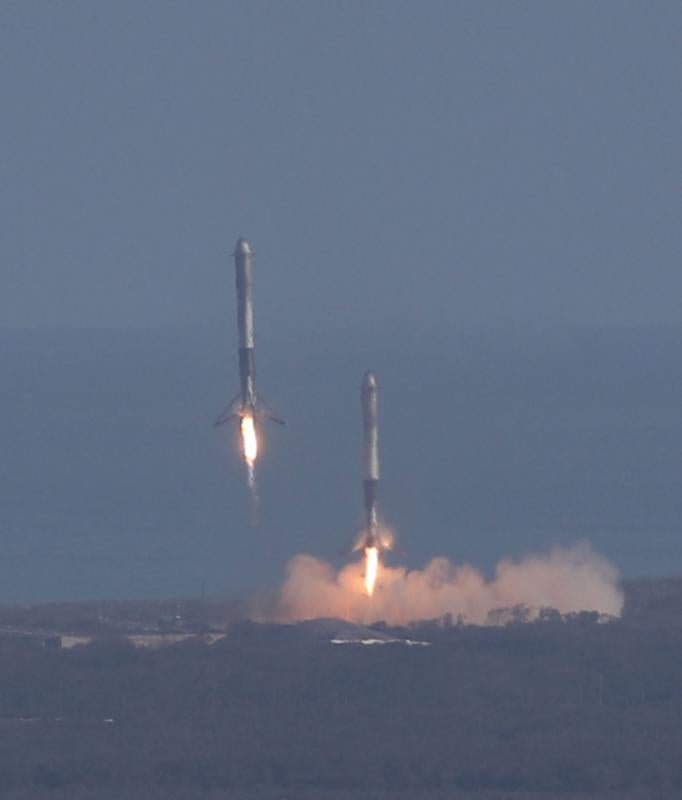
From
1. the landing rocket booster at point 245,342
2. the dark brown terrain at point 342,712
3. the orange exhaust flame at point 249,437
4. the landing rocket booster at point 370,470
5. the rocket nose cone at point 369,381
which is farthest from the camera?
the rocket nose cone at point 369,381

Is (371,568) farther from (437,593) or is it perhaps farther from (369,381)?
(369,381)

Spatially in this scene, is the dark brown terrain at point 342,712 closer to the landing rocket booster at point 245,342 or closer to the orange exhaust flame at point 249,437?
the orange exhaust flame at point 249,437

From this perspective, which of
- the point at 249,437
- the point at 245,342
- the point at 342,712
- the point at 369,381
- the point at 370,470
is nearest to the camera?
Answer: the point at 342,712

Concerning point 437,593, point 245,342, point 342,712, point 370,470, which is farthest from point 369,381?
point 342,712

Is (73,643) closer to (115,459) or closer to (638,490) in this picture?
(638,490)

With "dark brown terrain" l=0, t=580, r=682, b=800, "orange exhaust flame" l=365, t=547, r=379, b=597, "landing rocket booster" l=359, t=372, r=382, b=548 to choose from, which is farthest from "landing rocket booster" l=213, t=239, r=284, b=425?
"dark brown terrain" l=0, t=580, r=682, b=800

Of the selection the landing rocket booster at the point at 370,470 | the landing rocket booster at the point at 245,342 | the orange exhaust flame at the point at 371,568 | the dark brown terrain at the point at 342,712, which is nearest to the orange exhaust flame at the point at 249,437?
the landing rocket booster at the point at 245,342
